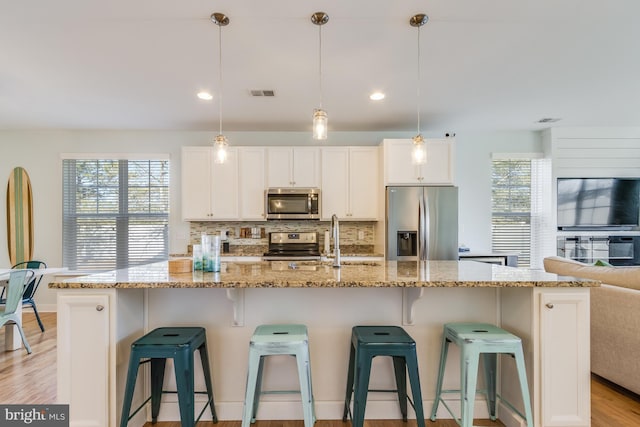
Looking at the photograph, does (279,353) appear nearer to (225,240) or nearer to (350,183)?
(350,183)

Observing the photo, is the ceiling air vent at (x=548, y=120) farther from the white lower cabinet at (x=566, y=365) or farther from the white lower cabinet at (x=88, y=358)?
the white lower cabinet at (x=88, y=358)

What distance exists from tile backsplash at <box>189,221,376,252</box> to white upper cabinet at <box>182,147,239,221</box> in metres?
0.36

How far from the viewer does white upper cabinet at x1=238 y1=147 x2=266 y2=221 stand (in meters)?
4.24

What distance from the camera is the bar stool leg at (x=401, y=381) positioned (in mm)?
1926

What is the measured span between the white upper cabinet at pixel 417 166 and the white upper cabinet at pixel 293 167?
0.91 metres

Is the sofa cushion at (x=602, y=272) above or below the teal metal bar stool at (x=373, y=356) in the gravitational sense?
above

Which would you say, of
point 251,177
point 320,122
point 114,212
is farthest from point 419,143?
point 114,212

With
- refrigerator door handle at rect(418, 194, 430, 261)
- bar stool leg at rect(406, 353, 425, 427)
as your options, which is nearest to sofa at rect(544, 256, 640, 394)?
refrigerator door handle at rect(418, 194, 430, 261)

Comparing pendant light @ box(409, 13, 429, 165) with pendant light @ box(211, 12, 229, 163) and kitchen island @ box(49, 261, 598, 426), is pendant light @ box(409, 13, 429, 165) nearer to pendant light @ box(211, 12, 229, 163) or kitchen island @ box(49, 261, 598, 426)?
kitchen island @ box(49, 261, 598, 426)

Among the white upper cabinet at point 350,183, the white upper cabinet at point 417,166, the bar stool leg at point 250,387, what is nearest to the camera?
the bar stool leg at point 250,387

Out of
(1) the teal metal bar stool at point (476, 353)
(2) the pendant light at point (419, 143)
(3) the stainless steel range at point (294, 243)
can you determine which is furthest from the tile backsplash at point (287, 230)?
(1) the teal metal bar stool at point (476, 353)

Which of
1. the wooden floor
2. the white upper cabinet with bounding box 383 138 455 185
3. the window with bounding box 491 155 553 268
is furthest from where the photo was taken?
the window with bounding box 491 155 553 268

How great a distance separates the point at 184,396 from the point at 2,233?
15.4 feet

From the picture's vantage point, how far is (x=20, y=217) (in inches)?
178
